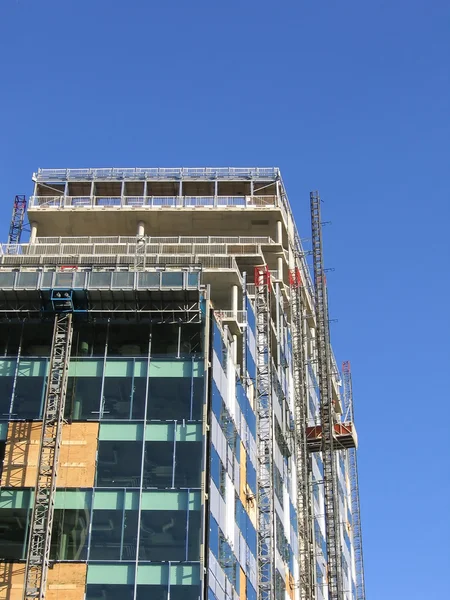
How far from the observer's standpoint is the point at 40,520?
2472 inches

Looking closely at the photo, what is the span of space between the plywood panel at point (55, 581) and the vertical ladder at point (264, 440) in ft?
73.7

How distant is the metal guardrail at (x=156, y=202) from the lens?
337 ft

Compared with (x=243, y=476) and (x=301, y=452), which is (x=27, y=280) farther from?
(x=301, y=452)

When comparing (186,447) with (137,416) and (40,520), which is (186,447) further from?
(40,520)

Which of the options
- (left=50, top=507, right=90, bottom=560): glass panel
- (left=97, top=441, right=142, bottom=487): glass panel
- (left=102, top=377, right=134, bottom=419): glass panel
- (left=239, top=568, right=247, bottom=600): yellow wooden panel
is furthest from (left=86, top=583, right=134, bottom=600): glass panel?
(left=239, top=568, right=247, bottom=600): yellow wooden panel

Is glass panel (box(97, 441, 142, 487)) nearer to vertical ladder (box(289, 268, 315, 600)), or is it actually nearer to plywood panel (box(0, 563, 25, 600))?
plywood panel (box(0, 563, 25, 600))

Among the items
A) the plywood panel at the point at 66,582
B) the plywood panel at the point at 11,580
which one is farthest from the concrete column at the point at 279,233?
the plywood panel at the point at 11,580

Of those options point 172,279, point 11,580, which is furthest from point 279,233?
point 11,580

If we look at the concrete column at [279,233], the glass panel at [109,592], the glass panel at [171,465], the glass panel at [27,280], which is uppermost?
the concrete column at [279,233]

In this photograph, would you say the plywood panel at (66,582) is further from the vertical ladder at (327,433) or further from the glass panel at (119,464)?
the vertical ladder at (327,433)

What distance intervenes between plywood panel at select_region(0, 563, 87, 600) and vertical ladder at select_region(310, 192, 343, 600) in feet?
163

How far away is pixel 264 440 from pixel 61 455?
23.9 meters

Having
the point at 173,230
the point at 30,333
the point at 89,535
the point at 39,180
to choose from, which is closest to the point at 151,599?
the point at 89,535

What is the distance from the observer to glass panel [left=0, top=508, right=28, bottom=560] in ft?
205
